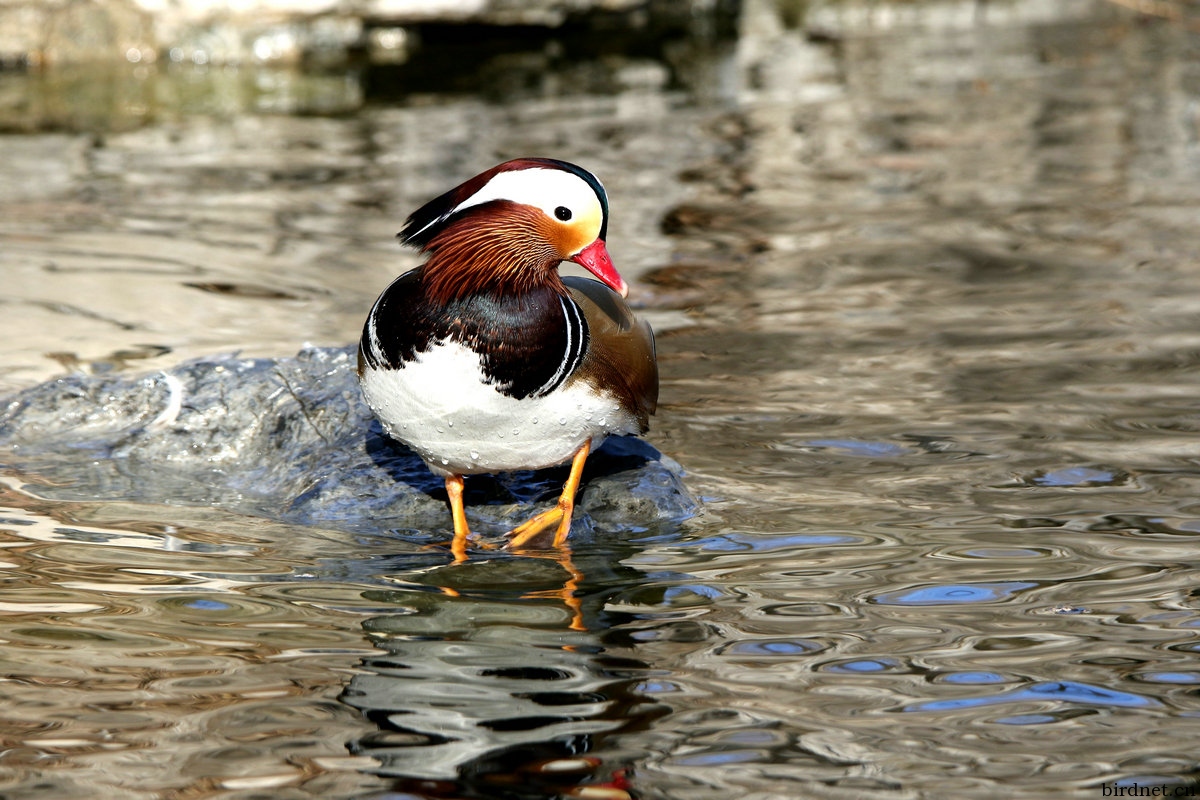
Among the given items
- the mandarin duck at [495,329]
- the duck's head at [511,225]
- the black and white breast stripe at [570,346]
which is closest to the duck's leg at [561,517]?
the mandarin duck at [495,329]

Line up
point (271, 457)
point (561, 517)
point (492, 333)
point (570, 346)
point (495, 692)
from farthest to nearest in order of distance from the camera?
point (271, 457), point (561, 517), point (570, 346), point (492, 333), point (495, 692)

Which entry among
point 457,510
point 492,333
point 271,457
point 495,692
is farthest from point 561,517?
point 271,457

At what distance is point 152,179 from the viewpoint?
996cm

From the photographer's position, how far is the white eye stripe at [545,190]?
412 cm

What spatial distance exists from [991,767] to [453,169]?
7.85m

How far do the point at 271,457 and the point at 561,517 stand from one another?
4.59 feet

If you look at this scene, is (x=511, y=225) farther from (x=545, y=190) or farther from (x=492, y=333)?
(x=492, y=333)

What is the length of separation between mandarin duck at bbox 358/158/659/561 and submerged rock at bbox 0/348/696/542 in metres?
0.60

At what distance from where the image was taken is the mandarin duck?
4.07 m

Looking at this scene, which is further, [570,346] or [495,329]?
[570,346]

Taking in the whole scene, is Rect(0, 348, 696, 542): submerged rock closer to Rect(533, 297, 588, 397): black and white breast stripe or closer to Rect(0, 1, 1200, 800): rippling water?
Rect(0, 1, 1200, 800): rippling water

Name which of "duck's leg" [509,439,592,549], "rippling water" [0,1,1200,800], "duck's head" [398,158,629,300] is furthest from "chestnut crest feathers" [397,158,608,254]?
"rippling water" [0,1,1200,800]

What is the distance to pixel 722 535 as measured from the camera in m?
4.63

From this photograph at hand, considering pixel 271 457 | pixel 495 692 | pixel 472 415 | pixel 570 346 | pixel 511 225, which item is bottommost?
pixel 495 692
